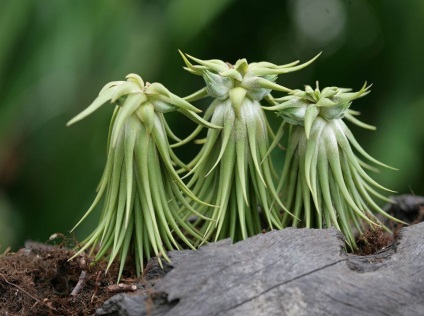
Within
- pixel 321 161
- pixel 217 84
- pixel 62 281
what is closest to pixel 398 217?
pixel 321 161

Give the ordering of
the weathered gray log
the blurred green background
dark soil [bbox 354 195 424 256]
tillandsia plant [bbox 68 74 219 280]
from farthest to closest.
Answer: the blurred green background
dark soil [bbox 354 195 424 256]
tillandsia plant [bbox 68 74 219 280]
the weathered gray log

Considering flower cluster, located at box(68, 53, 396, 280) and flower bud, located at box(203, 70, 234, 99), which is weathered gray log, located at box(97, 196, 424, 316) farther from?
flower bud, located at box(203, 70, 234, 99)

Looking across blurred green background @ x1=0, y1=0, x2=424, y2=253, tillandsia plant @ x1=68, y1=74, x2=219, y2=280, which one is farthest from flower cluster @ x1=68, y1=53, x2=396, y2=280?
blurred green background @ x1=0, y1=0, x2=424, y2=253

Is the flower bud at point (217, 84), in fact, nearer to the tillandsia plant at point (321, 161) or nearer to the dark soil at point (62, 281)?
the tillandsia plant at point (321, 161)

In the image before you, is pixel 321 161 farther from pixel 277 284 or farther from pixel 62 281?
pixel 62 281

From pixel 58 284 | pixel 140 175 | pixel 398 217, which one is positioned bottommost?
pixel 398 217

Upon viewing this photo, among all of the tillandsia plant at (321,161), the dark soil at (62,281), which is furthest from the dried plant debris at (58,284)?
the tillandsia plant at (321,161)

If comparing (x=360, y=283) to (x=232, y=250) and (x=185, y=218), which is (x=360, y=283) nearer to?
(x=232, y=250)
